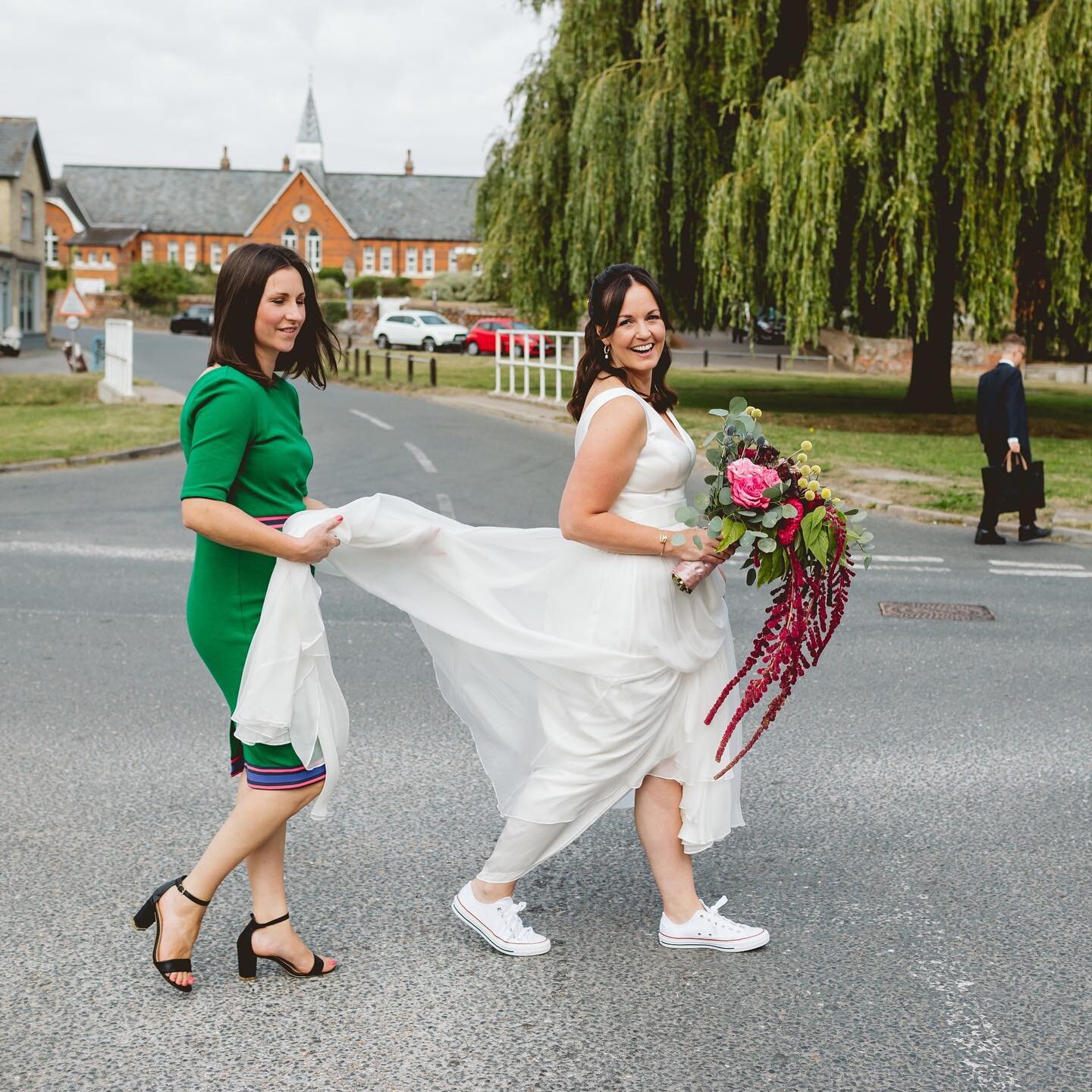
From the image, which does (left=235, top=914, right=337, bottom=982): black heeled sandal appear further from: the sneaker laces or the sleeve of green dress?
the sleeve of green dress

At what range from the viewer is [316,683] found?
11.8ft

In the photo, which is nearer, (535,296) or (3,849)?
(3,849)

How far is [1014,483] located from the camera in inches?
460

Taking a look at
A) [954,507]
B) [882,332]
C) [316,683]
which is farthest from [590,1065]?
[882,332]

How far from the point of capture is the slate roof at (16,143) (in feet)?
178

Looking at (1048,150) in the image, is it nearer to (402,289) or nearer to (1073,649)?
(1073,649)

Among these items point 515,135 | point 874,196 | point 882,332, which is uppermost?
point 515,135

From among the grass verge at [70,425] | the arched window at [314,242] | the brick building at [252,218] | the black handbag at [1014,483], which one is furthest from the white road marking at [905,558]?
the arched window at [314,242]

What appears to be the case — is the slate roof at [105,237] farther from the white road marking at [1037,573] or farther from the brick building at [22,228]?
the white road marking at [1037,573]

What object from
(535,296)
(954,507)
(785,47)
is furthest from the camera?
(535,296)

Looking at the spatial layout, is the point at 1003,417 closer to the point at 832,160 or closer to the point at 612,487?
the point at 832,160

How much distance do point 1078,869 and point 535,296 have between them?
2133 centimetres

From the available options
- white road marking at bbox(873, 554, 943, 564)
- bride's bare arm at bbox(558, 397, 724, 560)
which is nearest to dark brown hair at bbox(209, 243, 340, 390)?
bride's bare arm at bbox(558, 397, 724, 560)

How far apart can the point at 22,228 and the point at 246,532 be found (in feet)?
191
